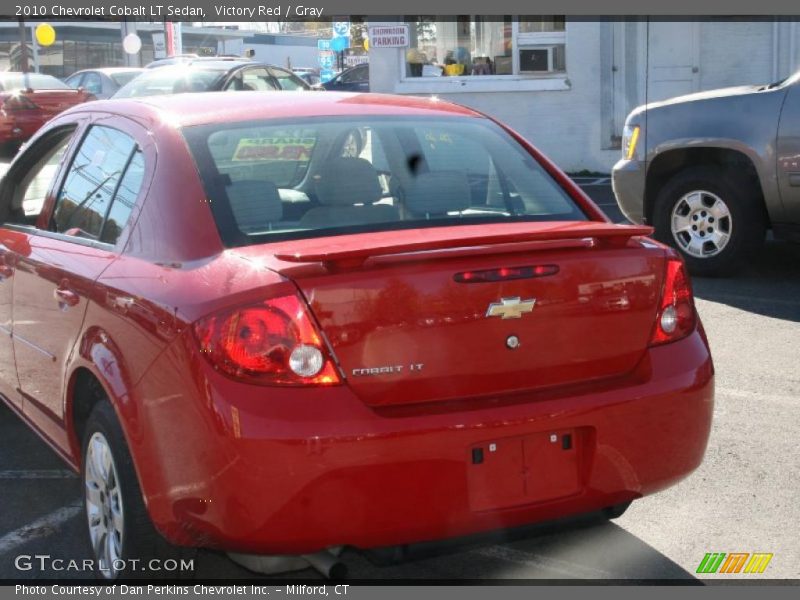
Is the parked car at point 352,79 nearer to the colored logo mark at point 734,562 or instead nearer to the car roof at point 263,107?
the car roof at point 263,107

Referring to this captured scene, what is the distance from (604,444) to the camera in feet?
11.3

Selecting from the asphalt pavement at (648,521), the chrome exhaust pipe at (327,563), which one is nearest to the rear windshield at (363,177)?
the chrome exhaust pipe at (327,563)

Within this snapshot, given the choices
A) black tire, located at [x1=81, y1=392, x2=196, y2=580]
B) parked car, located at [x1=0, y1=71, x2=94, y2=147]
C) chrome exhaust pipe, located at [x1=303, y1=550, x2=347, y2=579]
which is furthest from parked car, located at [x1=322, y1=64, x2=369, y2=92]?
chrome exhaust pipe, located at [x1=303, y1=550, x2=347, y2=579]

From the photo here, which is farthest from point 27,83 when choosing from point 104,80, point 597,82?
point 597,82

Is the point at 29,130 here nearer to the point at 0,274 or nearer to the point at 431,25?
the point at 431,25

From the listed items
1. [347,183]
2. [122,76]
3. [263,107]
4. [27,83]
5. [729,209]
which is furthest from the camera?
[122,76]

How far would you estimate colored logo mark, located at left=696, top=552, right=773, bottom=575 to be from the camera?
13.1ft

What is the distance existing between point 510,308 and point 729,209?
5716 mm

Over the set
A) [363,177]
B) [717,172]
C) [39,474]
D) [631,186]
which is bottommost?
[39,474]

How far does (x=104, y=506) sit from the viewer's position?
3.85 meters

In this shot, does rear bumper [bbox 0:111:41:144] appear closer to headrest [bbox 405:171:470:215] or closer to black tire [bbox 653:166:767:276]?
black tire [bbox 653:166:767:276]

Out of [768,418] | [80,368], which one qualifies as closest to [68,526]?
[80,368]

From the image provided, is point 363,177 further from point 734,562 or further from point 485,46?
point 485,46

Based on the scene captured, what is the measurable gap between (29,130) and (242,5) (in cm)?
632
